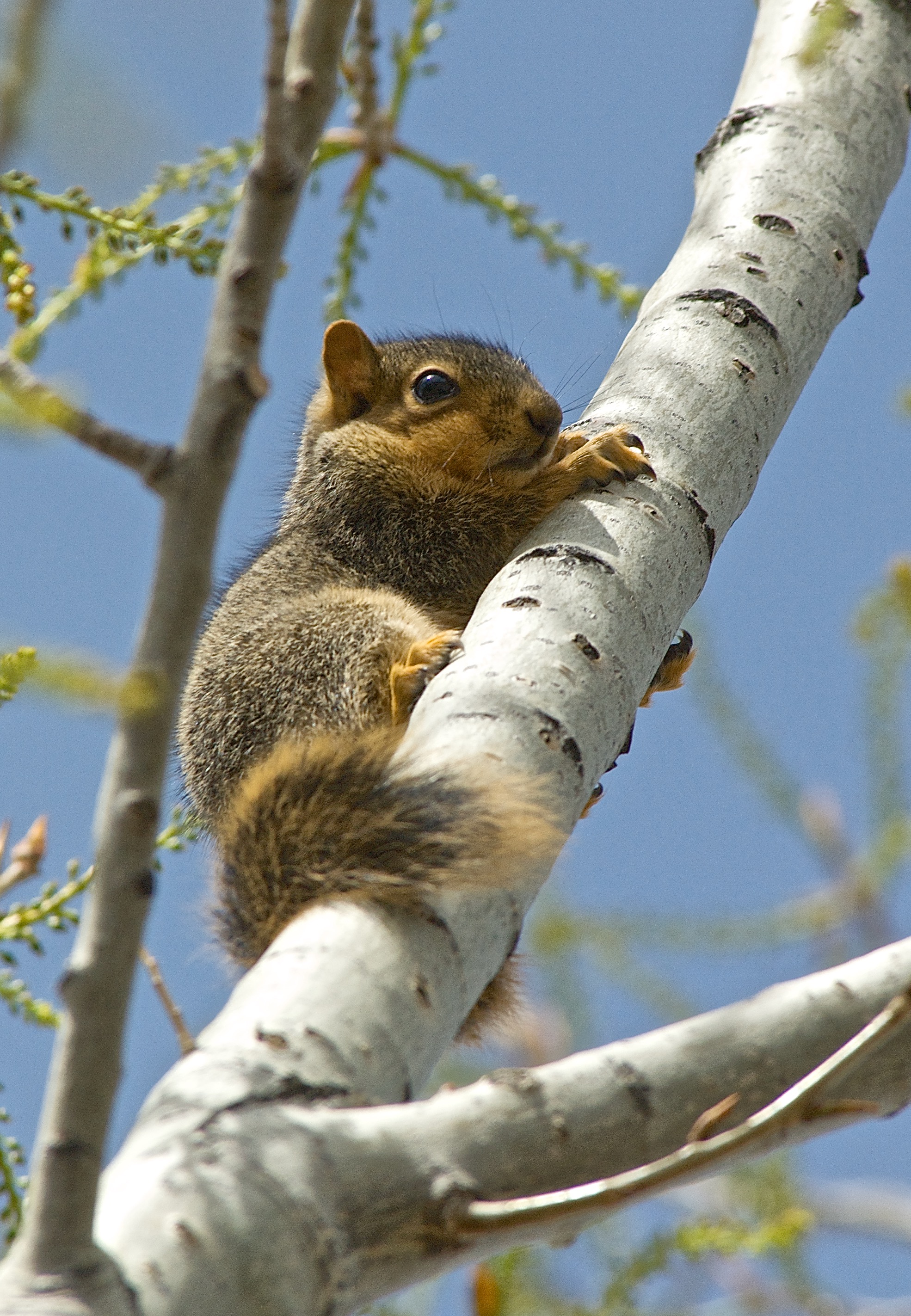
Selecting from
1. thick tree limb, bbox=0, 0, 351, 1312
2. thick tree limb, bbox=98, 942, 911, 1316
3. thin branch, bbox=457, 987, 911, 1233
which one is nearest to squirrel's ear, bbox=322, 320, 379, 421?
thick tree limb, bbox=98, 942, 911, 1316

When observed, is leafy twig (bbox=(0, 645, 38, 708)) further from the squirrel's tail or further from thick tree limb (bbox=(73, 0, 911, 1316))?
the squirrel's tail

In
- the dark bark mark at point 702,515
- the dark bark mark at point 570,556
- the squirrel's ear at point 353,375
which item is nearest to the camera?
the dark bark mark at point 570,556

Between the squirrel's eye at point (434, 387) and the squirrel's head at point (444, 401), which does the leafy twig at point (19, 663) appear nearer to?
the squirrel's head at point (444, 401)

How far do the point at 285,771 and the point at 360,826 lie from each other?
0.27 m

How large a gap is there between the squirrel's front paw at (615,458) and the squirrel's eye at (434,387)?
1224 mm

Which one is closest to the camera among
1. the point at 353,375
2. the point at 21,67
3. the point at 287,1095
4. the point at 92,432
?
the point at 21,67

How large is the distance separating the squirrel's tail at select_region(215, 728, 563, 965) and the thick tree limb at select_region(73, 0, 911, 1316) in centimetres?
4

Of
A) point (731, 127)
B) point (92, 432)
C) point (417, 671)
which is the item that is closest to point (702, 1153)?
point (92, 432)

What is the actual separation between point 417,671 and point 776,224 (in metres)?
1.08

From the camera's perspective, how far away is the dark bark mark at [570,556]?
205 cm

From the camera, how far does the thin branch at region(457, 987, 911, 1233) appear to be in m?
1.16

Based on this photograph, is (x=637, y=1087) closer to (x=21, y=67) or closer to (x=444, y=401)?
(x=21, y=67)

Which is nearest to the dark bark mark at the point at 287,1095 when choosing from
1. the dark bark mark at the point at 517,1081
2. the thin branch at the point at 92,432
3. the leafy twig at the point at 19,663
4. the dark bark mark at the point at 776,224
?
the dark bark mark at the point at 517,1081

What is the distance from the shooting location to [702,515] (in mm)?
2236
